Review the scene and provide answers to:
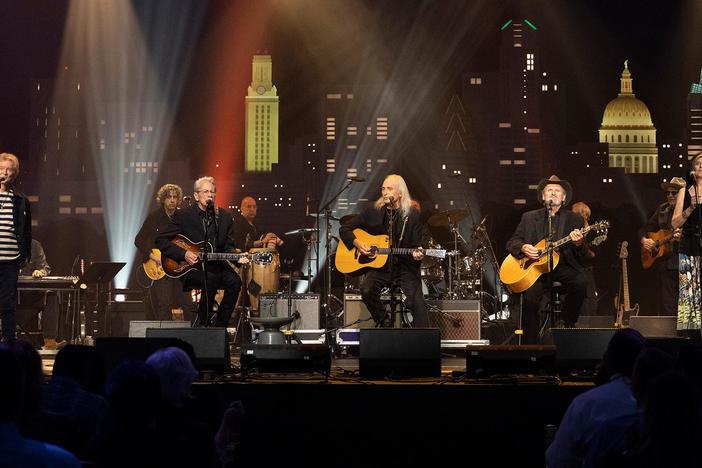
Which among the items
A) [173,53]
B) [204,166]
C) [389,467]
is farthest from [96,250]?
[389,467]

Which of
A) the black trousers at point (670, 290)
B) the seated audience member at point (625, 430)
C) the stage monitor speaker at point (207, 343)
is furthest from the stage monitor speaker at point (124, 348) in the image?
the black trousers at point (670, 290)

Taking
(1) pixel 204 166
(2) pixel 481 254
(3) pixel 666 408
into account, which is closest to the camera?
(3) pixel 666 408

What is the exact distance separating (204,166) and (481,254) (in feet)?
19.8

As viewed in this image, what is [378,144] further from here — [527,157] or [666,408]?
[666,408]

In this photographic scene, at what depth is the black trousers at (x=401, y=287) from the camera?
9531 millimetres

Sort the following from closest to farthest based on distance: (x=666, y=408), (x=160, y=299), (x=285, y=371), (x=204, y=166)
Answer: (x=666, y=408), (x=285, y=371), (x=160, y=299), (x=204, y=166)

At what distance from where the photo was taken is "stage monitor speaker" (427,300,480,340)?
10.6 meters

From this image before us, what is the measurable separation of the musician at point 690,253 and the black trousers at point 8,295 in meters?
6.38

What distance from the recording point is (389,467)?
242 inches

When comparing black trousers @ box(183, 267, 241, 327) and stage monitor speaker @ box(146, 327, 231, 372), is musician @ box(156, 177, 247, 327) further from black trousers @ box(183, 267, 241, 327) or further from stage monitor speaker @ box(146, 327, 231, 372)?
stage monitor speaker @ box(146, 327, 231, 372)

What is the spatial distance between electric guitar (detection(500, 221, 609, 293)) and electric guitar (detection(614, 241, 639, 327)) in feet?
14.4

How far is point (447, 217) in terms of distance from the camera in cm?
1305

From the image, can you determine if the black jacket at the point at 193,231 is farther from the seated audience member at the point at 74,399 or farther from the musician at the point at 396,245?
the seated audience member at the point at 74,399

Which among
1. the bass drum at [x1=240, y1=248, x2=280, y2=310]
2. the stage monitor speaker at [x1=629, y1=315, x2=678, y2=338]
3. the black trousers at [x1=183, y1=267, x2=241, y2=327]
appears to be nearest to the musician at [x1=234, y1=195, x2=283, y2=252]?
the bass drum at [x1=240, y1=248, x2=280, y2=310]
